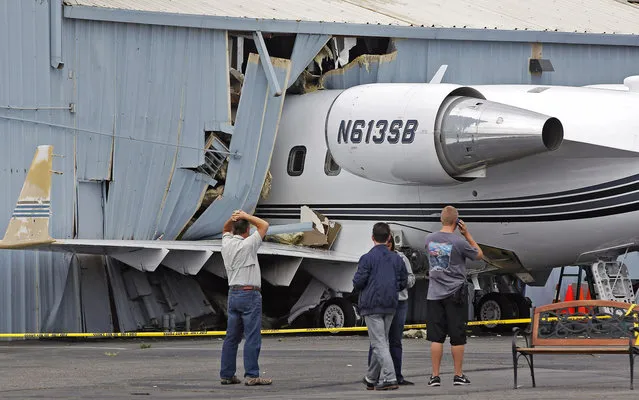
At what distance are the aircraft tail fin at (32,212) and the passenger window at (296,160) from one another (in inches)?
209

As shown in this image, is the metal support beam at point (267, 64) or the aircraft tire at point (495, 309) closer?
the metal support beam at point (267, 64)

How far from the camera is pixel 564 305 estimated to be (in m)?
14.0

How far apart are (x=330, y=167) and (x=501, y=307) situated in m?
3.62

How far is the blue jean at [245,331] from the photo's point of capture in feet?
46.5

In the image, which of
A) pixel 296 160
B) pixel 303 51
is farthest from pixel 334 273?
pixel 303 51

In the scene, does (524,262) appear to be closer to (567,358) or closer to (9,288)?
(567,358)

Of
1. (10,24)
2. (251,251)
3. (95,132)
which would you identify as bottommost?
(251,251)

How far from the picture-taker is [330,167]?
23781 millimetres

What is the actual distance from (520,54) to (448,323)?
12039 mm

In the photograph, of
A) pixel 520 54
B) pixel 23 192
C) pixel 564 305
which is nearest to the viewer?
pixel 564 305

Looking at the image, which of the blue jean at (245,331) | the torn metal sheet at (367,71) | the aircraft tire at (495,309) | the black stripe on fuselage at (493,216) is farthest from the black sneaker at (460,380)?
the torn metal sheet at (367,71)

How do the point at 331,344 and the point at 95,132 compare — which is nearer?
the point at 331,344

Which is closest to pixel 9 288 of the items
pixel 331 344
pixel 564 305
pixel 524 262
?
pixel 331 344

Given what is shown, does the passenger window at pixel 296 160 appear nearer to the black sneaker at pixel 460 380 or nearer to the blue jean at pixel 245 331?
the blue jean at pixel 245 331
